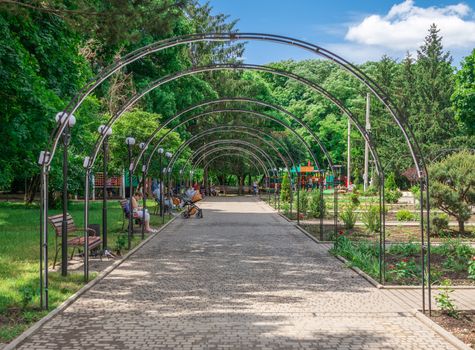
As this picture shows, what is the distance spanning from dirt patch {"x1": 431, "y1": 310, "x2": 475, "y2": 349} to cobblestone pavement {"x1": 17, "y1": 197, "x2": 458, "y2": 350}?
0.22m

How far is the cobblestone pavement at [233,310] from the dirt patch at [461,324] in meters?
0.22

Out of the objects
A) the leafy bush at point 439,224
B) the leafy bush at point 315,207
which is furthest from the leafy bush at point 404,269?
the leafy bush at point 315,207

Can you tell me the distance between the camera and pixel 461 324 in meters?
7.01

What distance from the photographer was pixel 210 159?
2143 inches

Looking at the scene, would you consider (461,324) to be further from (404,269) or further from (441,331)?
(404,269)

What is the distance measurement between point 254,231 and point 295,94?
52.2 metres

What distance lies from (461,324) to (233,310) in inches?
102

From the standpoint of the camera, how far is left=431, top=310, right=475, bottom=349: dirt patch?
641 centimetres

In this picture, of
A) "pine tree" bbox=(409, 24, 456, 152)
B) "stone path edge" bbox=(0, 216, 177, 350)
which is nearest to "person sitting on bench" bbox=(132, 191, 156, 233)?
"stone path edge" bbox=(0, 216, 177, 350)

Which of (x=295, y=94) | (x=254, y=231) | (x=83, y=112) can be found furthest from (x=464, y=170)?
(x=295, y=94)

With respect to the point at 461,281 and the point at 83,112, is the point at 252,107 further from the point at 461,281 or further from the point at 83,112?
the point at 461,281

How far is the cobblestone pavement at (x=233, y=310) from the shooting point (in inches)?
245

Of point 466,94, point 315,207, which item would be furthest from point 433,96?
point 315,207

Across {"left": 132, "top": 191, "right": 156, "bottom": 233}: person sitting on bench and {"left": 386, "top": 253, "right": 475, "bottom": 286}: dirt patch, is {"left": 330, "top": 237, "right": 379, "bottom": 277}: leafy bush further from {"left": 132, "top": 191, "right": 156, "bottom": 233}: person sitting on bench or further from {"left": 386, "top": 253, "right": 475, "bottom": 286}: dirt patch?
{"left": 132, "top": 191, "right": 156, "bottom": 233}: person sitting on bench
